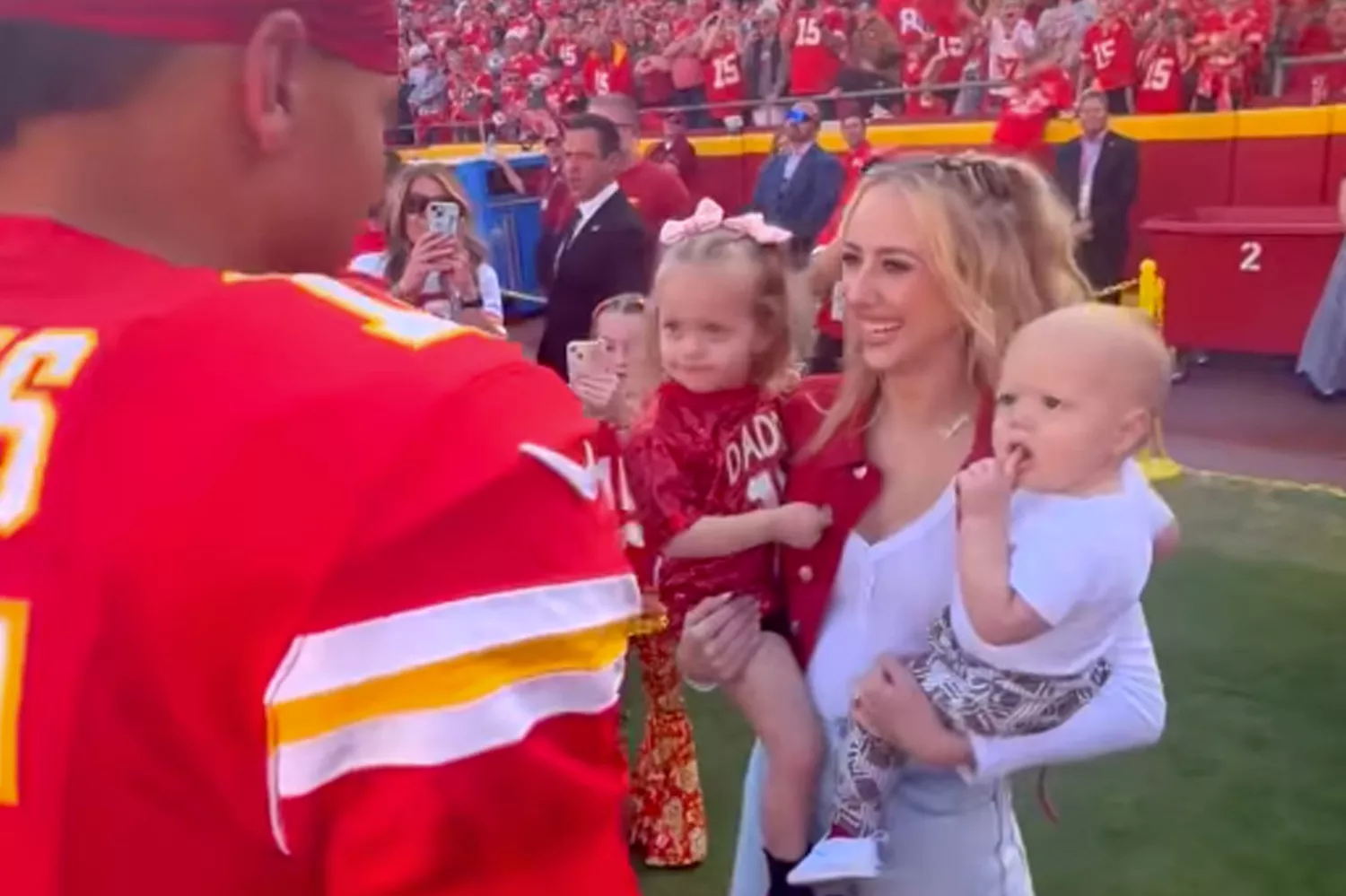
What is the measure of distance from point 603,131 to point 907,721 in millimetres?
4586

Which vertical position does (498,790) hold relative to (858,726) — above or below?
above

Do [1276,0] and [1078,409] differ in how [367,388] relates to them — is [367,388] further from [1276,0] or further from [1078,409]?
[1276,0]

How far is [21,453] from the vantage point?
79 centimetres

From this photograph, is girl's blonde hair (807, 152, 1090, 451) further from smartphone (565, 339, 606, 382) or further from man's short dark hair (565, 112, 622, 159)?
man's short dark hair (565, 112, 622, 159)

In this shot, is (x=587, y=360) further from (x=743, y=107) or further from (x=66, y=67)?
(x=743, y=107)

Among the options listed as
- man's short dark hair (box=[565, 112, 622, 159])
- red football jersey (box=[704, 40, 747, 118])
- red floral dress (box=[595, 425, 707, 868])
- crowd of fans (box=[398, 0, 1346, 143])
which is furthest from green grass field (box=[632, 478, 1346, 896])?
red football jersey (box=[704, 40, 747, 118])

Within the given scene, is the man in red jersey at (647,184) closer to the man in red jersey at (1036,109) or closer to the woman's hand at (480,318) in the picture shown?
the woman's hand at (480,318)

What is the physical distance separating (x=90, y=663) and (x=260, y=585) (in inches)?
4.4

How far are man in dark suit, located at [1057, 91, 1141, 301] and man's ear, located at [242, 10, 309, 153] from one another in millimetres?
10282

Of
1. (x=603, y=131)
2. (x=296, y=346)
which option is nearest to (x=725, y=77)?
(x=603, y=131)

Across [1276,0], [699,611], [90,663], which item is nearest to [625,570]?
[90,663]

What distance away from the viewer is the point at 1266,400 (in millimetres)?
9586

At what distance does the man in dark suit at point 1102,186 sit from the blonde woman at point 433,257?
6.32 metres

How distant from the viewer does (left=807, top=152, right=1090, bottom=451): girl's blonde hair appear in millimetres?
2133
